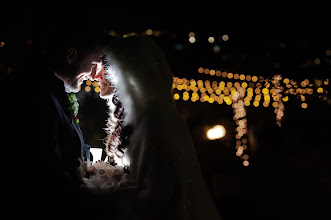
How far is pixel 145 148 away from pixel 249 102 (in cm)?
775

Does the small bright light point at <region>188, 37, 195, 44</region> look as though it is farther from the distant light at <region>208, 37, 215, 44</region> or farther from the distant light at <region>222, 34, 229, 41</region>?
the distant light at <region>222, 34, 229, 41</region>

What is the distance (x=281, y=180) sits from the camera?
10781 millimetres

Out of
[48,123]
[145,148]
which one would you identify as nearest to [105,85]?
[48,123]

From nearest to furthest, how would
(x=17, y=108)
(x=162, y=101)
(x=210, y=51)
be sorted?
(x=17, y=108) < (x=162, y=101) < (x=210, y=51)

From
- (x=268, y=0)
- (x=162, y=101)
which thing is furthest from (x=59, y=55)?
(x=268, y=0)

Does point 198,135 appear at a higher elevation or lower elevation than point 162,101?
higher

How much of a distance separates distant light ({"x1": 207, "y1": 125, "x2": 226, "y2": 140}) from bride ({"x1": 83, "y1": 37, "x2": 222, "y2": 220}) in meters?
10.7

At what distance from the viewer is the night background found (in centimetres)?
648

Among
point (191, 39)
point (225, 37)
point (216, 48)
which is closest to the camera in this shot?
point (191, 39)

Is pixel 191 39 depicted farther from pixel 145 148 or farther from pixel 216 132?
pixel 145 148

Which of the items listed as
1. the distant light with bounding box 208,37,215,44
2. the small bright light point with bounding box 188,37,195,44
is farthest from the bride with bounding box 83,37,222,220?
the distant light with bounding box 208,37,215,44

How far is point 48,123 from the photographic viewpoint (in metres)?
1.90

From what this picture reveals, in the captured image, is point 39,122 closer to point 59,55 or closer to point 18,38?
point 59,55

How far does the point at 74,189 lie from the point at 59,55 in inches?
43.6
